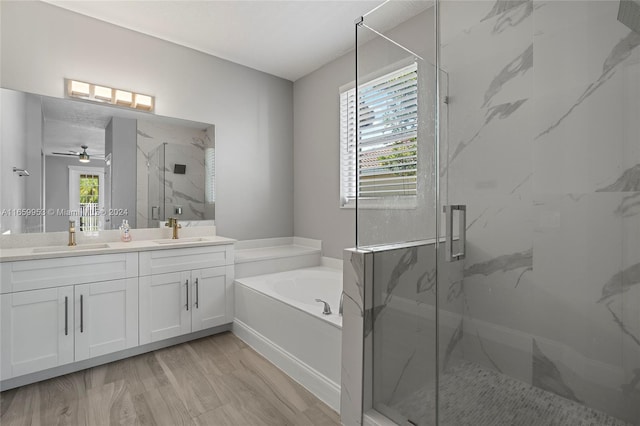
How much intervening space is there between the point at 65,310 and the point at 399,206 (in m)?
2.26

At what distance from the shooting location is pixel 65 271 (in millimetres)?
2215

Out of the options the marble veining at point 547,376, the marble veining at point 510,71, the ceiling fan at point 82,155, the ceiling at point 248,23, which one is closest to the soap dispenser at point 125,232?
the ceiling fan at point 82,155

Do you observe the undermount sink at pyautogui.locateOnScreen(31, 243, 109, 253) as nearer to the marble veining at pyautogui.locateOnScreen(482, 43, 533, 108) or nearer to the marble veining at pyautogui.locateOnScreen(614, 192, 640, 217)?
the marble veining at pyautogui.locateOnScreen(482, 43, 533, 108)

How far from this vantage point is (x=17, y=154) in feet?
7.86

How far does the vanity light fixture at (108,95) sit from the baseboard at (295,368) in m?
2.15

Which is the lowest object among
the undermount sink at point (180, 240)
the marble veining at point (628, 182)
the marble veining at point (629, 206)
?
the undermount sink at point (180, 240)

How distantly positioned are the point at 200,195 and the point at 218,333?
53.1 inches

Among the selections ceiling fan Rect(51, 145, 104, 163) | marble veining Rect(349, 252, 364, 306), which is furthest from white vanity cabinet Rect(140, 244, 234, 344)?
marble veining Rect(349, 252, 364, 306)

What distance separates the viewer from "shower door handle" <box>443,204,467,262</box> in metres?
1.56

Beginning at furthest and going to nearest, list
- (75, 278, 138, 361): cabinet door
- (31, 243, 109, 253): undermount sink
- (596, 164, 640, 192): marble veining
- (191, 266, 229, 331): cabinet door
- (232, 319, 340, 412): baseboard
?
(191, 266, 229, 331): cabinet door → (31, 243, 109, 253): undermount sink → (75, 278, 138, 361): cabinet door → (232, 319, 340, 412): baseboard → (596, 164, 640, 192): marble veining

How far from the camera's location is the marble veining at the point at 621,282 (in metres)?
1.23

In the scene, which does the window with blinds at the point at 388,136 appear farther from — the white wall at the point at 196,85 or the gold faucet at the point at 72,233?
the gold faucet at the point at 72,233

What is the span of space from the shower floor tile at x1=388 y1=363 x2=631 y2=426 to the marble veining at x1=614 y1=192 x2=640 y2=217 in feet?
2.53

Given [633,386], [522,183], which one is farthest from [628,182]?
[633,386]
